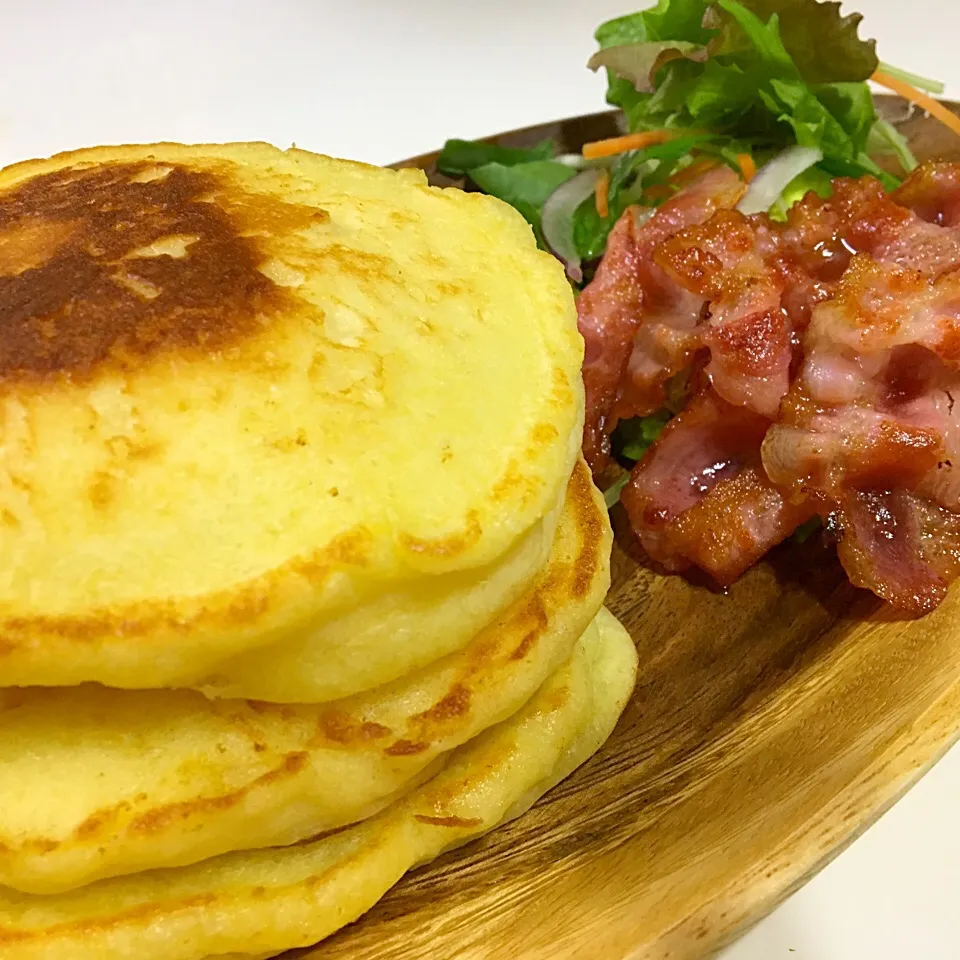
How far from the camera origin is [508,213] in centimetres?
168

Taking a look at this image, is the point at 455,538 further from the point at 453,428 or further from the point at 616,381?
the point at 616,381

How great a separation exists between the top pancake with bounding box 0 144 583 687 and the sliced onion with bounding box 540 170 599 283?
1129 millimetres

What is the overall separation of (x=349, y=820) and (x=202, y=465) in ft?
1.56

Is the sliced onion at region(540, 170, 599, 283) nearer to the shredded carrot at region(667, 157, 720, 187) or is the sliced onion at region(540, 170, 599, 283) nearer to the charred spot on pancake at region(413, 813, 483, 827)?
the shredded carrot at region(667, 157, 720, 187)

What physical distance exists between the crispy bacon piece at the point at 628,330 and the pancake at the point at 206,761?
925mm

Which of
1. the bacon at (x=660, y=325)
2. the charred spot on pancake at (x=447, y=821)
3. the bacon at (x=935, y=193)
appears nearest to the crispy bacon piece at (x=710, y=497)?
the bacon at (x=660, y=325)

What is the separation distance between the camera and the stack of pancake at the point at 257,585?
3.48 ft

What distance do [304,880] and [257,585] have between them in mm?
402

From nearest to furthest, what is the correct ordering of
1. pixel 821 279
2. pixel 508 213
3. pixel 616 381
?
pixel 508 213, pixel 821 279, pixel 616 381

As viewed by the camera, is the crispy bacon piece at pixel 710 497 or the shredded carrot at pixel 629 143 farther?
the shredded carrot at pixel 629 143

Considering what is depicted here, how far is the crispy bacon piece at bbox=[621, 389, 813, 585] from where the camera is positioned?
1.79 meters

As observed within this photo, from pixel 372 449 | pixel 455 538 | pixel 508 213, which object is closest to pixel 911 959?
pixel 455 538

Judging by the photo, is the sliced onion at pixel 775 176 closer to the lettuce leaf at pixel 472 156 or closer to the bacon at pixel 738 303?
the bacon at pixel 738 303

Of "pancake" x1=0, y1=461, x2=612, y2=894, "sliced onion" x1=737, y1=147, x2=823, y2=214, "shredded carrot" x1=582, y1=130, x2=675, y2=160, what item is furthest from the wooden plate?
"shredded carrot" x1=582, y1=130, x2=675, y2=160
